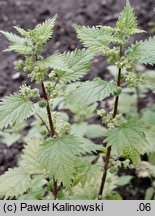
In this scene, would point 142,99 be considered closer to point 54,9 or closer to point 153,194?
point 153,194

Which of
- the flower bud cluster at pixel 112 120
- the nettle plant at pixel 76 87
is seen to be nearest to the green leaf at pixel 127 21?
the nettle plant at pixel 76 87

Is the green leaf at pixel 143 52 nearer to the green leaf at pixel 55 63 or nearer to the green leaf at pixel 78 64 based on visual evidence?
the green leaf at pixel 78 64

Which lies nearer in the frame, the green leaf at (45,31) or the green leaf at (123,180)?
the green leaf at (45,31)

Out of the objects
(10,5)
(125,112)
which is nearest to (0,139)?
(125,112)

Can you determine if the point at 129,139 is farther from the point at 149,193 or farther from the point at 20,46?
the point at 149,193

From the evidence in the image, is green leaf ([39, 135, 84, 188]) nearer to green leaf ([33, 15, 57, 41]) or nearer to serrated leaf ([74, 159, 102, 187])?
serrated leaf ([74, 159, 102, 187])

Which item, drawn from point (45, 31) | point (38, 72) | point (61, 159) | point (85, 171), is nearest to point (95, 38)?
point (45, 31)
